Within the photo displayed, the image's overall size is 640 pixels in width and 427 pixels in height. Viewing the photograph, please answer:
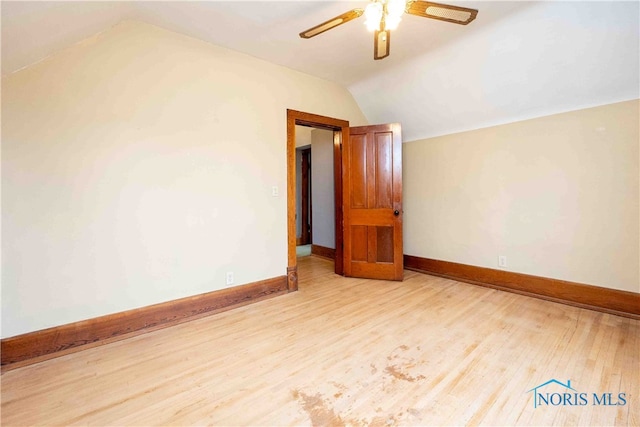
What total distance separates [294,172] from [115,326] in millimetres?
2231

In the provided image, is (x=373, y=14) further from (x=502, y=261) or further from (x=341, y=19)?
(x=502, y=261)

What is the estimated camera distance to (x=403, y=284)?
3537 millimetres

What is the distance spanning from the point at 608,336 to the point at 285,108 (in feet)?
11.8

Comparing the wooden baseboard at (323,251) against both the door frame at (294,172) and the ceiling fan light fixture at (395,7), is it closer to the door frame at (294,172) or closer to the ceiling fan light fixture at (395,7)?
the door frame at (294,172)

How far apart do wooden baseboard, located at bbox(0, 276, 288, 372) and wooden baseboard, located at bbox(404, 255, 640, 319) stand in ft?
8.28

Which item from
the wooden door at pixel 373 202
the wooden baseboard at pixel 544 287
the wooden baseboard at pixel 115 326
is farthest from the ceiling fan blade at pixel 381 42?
the wooden baseboard at pixel 544 287

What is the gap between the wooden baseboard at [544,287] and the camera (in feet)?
8.42

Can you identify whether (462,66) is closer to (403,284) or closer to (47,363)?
(403,284)

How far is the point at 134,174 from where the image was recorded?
2297mm

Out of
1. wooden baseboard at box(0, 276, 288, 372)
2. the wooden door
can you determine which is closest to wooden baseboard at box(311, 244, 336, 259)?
the wooden door

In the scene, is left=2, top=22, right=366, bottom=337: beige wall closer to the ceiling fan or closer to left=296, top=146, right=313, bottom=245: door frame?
the ceiling fan

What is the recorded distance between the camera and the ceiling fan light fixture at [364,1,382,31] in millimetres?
1689

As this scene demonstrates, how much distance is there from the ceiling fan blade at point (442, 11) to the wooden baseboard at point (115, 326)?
2.72 metres

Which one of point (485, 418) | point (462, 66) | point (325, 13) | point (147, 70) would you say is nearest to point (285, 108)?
point (325, 13)
